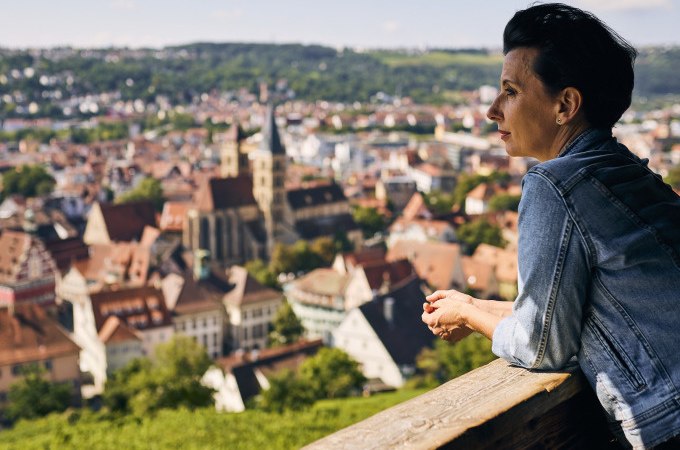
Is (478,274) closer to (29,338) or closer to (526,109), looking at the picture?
(29,338)

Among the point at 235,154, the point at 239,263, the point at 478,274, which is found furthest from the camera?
the point at 235,154

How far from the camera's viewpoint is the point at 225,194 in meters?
44.3

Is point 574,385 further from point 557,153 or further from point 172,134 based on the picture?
point 172,134

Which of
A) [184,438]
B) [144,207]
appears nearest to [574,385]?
[184,438]

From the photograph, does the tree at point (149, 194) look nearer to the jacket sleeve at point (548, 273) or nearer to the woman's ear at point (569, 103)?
the woman's ear at point (569, 103)

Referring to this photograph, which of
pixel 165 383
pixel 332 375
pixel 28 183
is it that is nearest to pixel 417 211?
pixel 28 183

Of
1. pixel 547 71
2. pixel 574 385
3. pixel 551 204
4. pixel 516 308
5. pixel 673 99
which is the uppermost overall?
pixel 547 71

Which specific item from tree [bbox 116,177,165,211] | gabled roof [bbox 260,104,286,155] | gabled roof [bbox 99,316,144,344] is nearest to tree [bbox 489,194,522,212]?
gabled roof [bbox 260,104,286,155]

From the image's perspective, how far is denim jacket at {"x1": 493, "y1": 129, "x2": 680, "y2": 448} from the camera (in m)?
1.77

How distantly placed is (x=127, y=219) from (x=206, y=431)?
33.6 meters

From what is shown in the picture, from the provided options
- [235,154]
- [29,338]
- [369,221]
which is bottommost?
[369,221]

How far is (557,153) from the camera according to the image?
208 cm

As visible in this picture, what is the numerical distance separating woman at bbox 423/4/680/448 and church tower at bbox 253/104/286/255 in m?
43.5

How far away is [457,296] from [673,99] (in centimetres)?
18320
